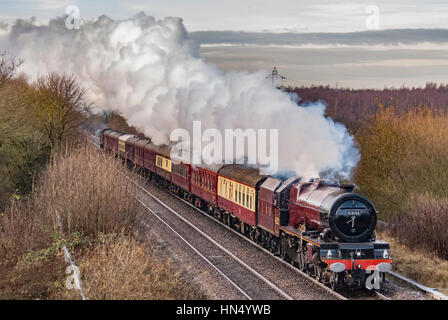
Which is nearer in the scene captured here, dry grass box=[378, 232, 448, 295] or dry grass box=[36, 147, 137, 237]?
dry grass box=[378, 232, 448, 295]

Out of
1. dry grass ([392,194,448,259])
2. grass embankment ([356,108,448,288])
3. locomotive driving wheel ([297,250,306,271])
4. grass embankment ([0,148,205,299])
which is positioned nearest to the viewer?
grass embankment ([0,148,205,299])

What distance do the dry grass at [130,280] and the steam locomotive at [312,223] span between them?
3.51 metres

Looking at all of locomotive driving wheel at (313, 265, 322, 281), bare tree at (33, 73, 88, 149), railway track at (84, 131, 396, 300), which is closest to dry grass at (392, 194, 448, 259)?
railway track at (84, 131, 396, 300)

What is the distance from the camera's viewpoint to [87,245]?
749 inches

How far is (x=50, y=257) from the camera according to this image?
18.0 metres

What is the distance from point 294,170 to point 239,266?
3.48 m

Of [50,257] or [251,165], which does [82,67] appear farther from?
[50,257]

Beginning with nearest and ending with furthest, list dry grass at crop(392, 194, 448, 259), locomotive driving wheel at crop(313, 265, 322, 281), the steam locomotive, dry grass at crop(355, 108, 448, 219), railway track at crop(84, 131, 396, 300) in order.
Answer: the steam locomotive, railway track at crop(84, 131, 396, 300), locomotive driving wheel at crop(313, 265, 322, 281), dry grass at crop(392, 194, 448, 259), dry grass at crop(355, 108, 448, 219)

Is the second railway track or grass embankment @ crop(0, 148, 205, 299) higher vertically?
grass embankment @ crop(0, 148, 205, 299)

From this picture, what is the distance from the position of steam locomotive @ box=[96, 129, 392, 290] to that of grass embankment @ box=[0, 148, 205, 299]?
355cm

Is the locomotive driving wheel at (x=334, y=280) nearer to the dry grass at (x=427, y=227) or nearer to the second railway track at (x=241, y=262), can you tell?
the second railway track at (x=241, y=262)

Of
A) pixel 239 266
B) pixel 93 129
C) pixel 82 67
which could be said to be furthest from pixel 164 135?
pixel 93 129

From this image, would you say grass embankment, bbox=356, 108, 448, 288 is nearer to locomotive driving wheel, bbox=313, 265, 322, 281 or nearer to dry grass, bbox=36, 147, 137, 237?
locomotive driving wheel, bbox=313, 265, 322, 281

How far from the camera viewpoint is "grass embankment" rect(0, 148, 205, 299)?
1484 cm
